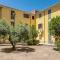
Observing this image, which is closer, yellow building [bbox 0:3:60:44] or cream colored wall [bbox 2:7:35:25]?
yellow building [bbox 0:3:60:44]

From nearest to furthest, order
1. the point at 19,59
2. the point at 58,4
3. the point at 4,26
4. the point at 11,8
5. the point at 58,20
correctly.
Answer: the point at 19,59 < the point at 4,26 < the point at 58,20 < the point at 58,4 < the point at 11,8

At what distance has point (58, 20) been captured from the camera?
2803 cm

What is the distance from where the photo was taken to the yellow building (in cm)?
3829

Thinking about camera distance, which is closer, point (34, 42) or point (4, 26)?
point (4, 26)

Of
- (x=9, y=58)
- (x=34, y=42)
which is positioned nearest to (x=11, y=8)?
(x=34, y=42)

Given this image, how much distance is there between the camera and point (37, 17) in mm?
44281

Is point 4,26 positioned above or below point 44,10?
below

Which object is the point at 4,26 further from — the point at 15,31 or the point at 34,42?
the point at 34,42

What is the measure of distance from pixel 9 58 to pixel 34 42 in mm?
15124

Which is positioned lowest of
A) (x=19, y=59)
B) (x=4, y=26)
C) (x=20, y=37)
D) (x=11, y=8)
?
(x=19, y=59)

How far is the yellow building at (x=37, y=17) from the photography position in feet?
126

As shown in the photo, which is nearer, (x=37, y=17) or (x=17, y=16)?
(x=17, y=16)

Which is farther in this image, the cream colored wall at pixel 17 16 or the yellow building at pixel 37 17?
the cream colored wall at pixel 17 16

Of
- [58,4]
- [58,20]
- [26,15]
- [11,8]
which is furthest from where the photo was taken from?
[26,15]
